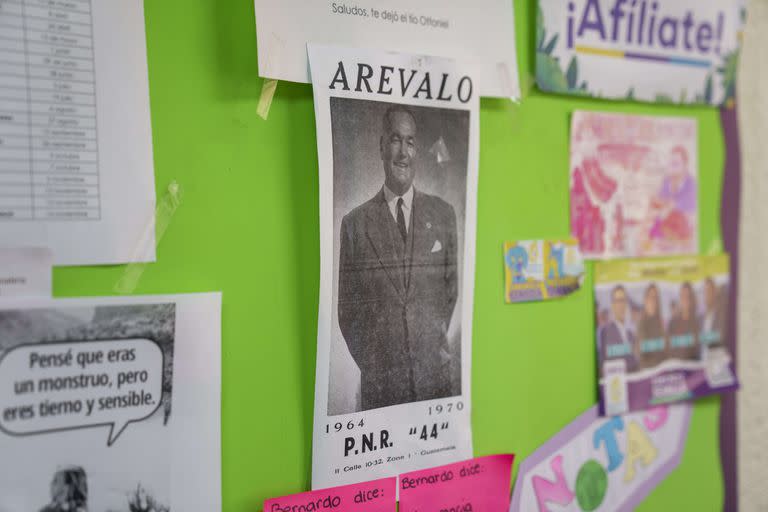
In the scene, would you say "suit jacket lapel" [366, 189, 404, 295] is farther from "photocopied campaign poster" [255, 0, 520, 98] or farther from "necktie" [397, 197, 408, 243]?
"photocopied campaign poster" [255, 0, 520, 98]

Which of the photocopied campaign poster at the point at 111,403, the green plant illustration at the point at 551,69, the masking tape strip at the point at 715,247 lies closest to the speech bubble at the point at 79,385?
the photocopied campaign poster at the point at 111,403

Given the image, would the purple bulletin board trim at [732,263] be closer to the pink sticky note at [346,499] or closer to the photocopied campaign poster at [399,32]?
the photocopied campaign poster at [399,32]

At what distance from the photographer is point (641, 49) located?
2.61 ft

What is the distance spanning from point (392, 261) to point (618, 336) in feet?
1.07

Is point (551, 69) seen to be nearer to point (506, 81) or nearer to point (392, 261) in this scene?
point (506, 81)

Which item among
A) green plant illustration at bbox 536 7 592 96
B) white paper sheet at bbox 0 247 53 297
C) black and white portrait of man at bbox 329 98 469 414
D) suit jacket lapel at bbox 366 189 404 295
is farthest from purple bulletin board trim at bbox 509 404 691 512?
white paper sheet at bbox 0 247 53 297

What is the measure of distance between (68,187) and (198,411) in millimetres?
210

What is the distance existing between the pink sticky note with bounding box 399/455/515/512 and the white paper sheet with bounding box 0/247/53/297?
0.37 m

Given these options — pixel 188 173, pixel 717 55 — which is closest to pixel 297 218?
pixel 188 173

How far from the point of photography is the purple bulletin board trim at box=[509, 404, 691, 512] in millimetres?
733

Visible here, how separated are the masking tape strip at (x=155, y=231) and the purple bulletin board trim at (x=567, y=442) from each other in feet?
1.50

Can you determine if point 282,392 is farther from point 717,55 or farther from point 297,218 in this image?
point 717,55

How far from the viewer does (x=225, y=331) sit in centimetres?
58

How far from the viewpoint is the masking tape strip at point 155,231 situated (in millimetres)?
538
